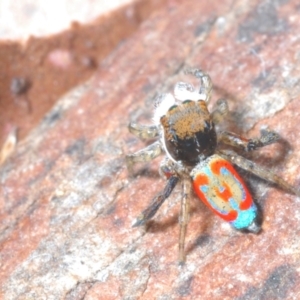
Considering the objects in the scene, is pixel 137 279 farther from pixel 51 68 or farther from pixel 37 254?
pixel 51 68

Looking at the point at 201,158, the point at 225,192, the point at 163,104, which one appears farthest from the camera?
the point at 163,104

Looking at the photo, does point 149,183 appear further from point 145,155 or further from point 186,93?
point 186,93

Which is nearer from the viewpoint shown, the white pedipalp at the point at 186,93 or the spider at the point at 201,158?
the spider at the point at 201,158

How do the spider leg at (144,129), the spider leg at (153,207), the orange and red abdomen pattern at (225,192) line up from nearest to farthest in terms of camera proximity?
the orange and red abdomen pattern at (225,192) → the spider leg at (153,207) → the spider leg at (144,129)

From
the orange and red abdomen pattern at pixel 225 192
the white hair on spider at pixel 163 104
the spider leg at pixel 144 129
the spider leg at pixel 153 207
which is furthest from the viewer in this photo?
the spider leg at pixel 144 129

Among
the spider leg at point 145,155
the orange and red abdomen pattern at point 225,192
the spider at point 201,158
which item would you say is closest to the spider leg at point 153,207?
the spider at point 201,158

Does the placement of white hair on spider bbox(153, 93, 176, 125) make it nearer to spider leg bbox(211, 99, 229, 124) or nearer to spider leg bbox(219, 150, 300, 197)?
spider leg bbox(211, 99, 229, 124)

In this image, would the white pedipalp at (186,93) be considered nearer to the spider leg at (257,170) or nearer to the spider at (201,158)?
the spider at (201,158)

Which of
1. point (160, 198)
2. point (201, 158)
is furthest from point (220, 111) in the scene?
point (160, 198)
